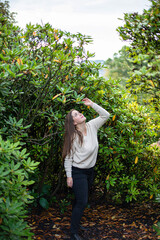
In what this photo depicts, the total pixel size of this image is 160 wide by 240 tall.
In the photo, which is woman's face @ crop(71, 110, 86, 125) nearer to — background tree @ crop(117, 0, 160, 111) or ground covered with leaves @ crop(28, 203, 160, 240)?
→ background tree @ crop(117, 0, 160, 111)

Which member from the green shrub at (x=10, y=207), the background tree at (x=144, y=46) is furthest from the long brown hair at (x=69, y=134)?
the green shrub at (x=10, y=207)

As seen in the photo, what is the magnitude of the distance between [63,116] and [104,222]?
6.34 ft

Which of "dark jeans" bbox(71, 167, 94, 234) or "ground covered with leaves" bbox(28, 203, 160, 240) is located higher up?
"dark jeans" bbox(71, 167, 94, 234)

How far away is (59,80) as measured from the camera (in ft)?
11.4

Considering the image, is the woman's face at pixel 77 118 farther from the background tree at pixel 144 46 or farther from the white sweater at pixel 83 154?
the background tree at pixel 144 46

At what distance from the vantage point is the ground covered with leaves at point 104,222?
3640mm

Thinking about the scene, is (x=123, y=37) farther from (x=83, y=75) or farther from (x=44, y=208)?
(x=44, y=208)

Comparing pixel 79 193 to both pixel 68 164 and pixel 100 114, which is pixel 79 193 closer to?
pixel 68 164

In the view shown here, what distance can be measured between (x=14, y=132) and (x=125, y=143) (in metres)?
1.93

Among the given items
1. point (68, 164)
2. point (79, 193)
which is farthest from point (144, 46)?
point (79, 193)

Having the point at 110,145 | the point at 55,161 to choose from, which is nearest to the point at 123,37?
the point at 110,145

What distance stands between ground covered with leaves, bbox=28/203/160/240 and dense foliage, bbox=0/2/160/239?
0.76ft

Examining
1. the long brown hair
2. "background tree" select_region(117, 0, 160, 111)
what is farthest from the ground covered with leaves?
"background tree" select_region(117, 0, 160, 111)

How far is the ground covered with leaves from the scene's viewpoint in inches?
143
